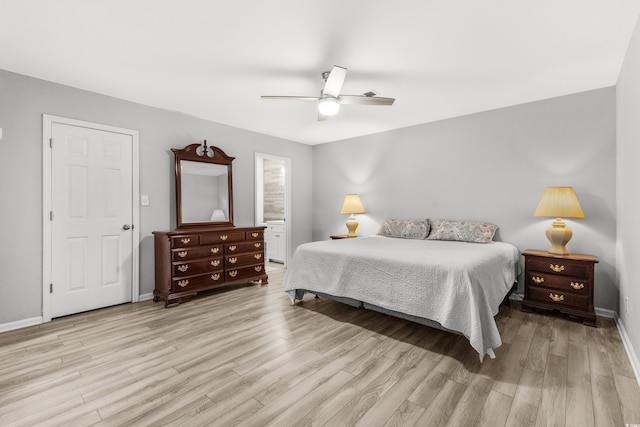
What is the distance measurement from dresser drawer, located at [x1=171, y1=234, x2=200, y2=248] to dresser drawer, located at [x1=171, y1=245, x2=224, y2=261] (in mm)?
50

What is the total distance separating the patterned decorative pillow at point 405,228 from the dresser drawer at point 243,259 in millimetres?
1839

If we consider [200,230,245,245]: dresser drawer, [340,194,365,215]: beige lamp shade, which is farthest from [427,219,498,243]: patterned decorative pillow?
[200,230,245,245]: dresser drawer

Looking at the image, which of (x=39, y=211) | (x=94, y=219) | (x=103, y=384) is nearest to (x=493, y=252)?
(x=103, y=384)

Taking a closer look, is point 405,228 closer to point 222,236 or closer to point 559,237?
point 559,237

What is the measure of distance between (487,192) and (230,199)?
11.6ft

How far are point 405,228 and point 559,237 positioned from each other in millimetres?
1731

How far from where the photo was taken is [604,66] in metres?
2.66

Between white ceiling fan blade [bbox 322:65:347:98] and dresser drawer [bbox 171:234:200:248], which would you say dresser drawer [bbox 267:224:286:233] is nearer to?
dresser drawer [bbox 171:234:200:248]

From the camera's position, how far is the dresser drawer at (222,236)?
3771mm

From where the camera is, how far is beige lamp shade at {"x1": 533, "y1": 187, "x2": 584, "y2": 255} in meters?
2.96

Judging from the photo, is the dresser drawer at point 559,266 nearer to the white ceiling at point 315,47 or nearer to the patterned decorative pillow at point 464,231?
the patterned decorative pillow at point 464,231

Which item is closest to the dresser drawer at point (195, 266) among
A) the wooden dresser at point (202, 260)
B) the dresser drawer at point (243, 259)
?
the wooden dresser at point (202, 260)

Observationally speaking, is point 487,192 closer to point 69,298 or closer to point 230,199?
point 230,199

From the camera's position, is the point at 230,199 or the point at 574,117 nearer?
the point at 574,117
